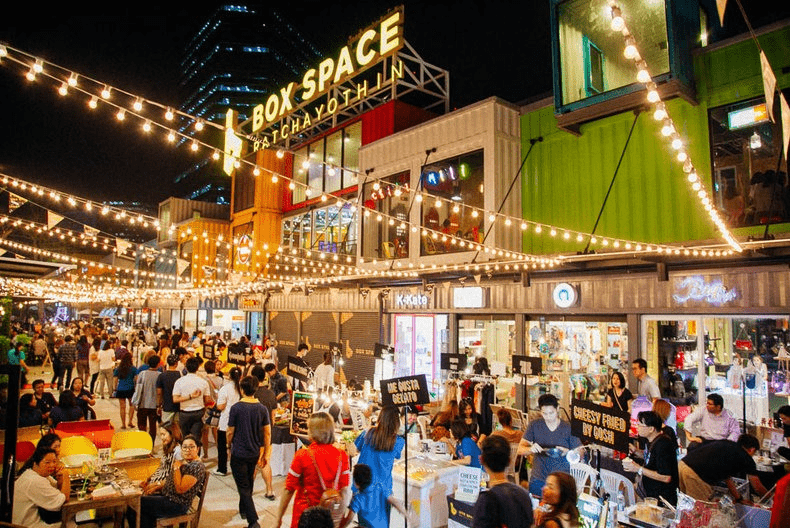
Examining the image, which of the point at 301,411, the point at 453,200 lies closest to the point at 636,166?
the point at 453,200

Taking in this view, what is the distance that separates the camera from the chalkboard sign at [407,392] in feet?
19.9

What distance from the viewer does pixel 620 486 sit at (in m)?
5.84

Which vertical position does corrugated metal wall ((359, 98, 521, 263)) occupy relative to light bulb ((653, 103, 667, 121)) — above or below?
above

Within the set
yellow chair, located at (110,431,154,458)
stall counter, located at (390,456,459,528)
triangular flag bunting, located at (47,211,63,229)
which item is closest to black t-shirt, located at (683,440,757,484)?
stall counter, located at (390,456,459,528)

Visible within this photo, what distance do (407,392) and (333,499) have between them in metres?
1.91

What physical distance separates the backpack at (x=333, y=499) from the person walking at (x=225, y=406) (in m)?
3.92

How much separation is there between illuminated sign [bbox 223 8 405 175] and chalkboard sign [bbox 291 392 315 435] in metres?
9.14

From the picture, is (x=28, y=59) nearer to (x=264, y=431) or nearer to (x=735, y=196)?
(x=264, y=431)

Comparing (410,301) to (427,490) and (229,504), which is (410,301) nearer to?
(229,504)

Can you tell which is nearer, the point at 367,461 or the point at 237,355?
the point at 367,461

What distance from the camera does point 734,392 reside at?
9109 millimetres

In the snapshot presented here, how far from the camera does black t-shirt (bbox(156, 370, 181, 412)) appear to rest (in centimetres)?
911

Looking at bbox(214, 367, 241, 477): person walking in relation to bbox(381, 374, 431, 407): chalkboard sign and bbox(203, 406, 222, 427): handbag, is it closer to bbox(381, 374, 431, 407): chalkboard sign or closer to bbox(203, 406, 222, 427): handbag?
bbox(203, 406, 222, 427): handbag

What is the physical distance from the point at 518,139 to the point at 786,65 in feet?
18.5
